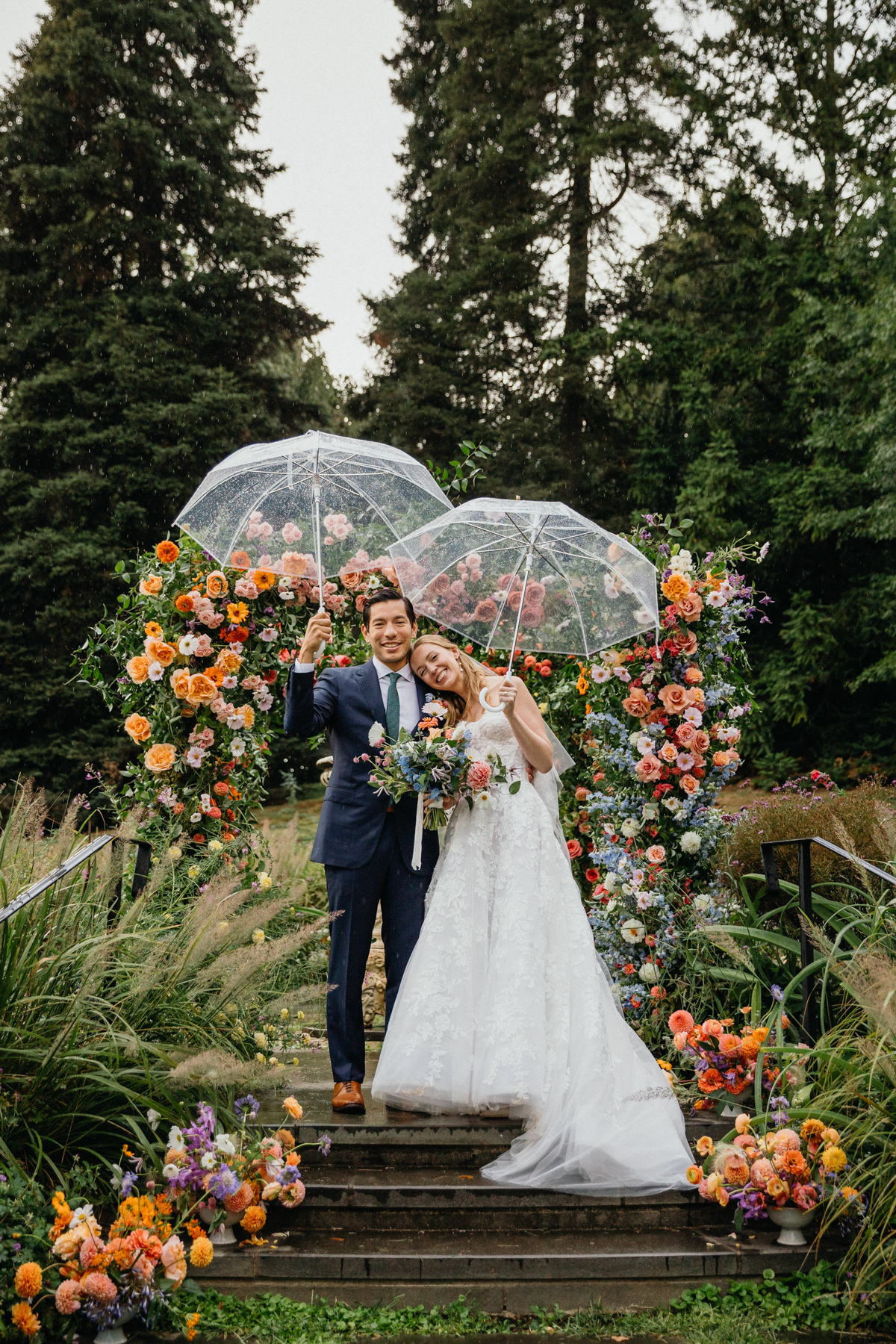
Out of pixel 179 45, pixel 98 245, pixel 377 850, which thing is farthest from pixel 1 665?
pixel 377 850

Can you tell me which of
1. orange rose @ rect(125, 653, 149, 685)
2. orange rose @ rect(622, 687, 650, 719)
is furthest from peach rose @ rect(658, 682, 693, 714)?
orange rose @ rect(125, 653, 149, 685)

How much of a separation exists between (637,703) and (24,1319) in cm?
358

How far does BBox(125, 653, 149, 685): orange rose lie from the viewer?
5.64 meters

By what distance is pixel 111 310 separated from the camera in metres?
15.3

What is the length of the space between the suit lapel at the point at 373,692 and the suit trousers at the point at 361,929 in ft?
1.37

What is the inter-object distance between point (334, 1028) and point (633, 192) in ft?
53.3

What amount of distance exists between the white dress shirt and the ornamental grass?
893 mm

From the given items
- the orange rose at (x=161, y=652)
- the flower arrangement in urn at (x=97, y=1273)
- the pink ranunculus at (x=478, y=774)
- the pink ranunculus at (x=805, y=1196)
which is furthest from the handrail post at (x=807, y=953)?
the orange rose at (x=161, y=652)

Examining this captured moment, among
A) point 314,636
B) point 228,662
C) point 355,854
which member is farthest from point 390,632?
point 228,662

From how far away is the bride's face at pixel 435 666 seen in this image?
436cm

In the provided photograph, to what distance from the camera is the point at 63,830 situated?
4.09m

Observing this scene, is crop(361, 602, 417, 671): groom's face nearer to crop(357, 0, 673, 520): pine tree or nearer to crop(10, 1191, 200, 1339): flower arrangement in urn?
crop(10, 1191, 200, 1339): flower arrangement in urn

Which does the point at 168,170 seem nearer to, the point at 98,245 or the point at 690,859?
the point at 98,245

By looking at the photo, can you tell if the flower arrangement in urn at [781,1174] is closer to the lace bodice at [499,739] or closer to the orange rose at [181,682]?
the lace bodice at [499,739]
